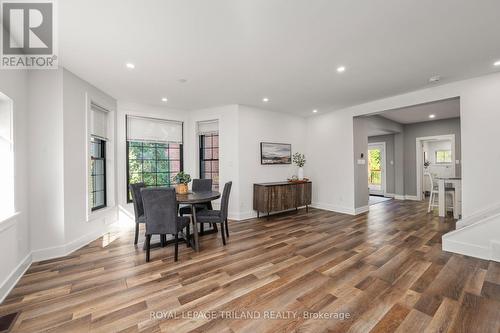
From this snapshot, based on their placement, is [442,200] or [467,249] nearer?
[467,249]

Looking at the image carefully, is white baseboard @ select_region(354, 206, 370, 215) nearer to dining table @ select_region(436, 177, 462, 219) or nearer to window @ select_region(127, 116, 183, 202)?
dining table @ select_region(436, 177, 462, 219)

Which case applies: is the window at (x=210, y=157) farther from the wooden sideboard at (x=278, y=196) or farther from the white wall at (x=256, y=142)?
the wooden sideboard at (x=278, y=196)

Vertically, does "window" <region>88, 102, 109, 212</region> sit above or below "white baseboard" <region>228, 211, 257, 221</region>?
above

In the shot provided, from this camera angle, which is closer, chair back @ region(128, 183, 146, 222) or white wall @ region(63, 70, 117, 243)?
white wall @ region(63, 70, 117, 243)

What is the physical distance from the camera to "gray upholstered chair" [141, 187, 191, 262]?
273cm

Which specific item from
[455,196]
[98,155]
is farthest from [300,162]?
[98,155]

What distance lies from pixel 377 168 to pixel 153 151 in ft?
27.3

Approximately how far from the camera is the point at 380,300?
197cm

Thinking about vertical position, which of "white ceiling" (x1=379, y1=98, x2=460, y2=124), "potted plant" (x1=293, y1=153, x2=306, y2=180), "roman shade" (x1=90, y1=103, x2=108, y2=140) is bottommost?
"potted plant" (x1=293, y1=153, x2=306, y2=180)

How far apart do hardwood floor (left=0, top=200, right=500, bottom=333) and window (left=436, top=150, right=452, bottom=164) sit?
6010 mm

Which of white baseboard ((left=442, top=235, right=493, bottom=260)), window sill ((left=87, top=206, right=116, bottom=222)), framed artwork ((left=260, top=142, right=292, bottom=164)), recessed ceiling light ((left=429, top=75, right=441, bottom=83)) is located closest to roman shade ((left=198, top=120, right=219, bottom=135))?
framed artwork ((left=260, top=142, right=292, bottom=164))

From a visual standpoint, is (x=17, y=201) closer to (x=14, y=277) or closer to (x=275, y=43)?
(x=14, y=277)

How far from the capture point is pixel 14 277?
228 cm

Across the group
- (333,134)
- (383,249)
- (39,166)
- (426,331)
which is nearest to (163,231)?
(39,166)
